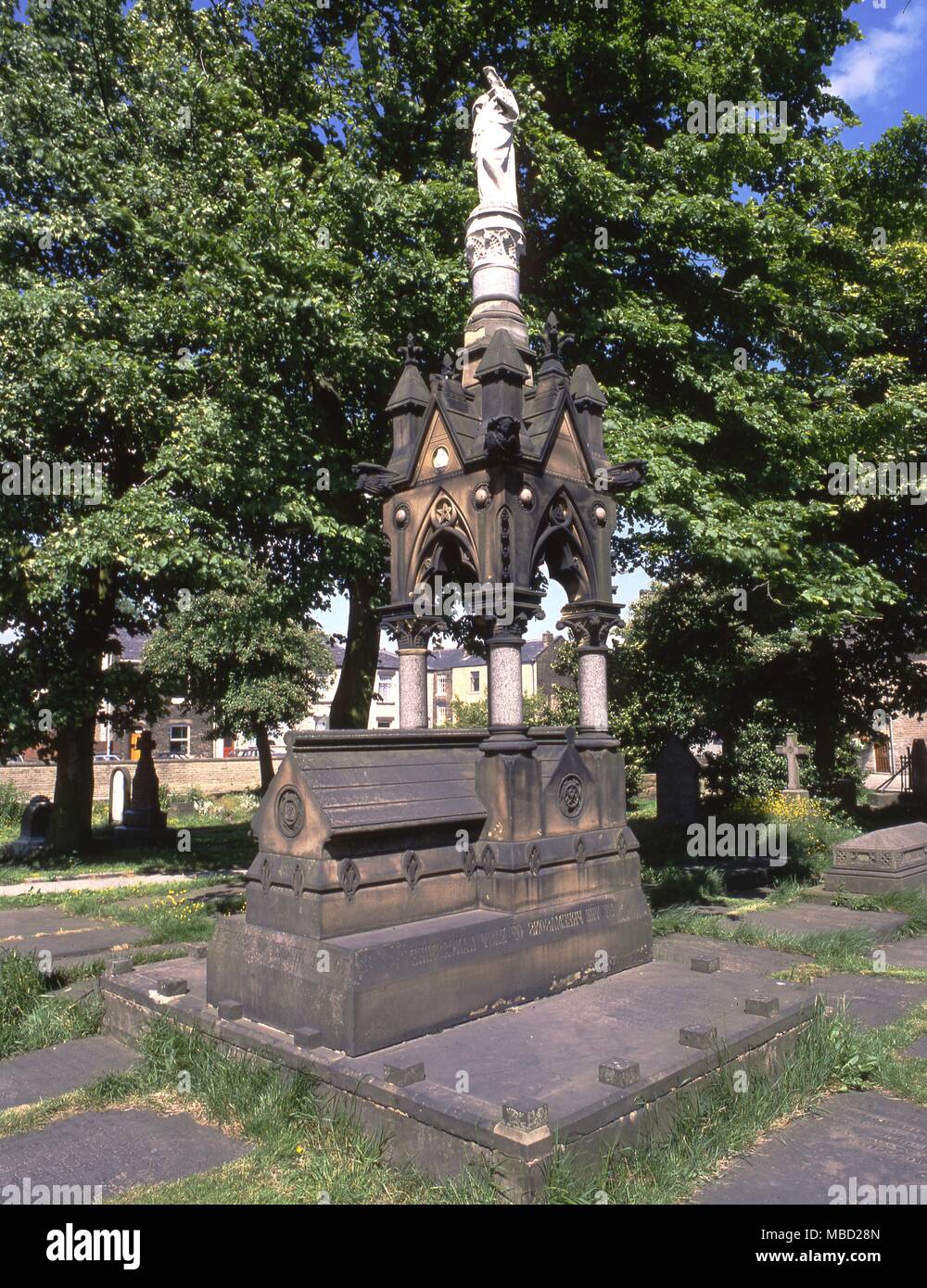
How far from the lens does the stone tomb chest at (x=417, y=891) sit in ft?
20.0

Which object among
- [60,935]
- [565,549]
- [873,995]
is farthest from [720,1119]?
[60,935]

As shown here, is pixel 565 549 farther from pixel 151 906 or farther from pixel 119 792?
pixel 119 792

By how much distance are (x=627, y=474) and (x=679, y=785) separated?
42.0 ft

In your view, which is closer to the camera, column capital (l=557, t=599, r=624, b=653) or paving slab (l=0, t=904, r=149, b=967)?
column capital (l=557, t=599, r=624, b=653)

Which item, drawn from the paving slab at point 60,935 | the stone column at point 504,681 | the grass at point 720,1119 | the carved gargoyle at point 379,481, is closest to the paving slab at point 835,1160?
the grass at point 720,1119

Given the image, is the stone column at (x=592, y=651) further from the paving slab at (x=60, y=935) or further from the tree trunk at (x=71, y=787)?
the tree trunk at (x=71, y=787)

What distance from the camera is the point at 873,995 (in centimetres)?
848

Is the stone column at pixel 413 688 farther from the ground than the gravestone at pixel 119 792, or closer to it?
farther from the ground

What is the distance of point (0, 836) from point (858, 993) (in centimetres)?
2381

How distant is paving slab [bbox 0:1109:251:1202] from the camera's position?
4.92m

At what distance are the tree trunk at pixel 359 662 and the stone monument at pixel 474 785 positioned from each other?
6.09 metres

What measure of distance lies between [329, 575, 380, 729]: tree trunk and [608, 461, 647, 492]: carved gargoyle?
20.7ft

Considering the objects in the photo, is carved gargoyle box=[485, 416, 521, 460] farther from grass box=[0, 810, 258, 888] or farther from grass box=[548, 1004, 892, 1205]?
grass box=[0, 810, 258, 888]

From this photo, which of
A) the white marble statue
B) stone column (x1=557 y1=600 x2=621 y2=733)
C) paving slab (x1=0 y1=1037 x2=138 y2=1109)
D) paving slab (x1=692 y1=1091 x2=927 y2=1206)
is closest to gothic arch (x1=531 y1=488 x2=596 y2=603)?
stone column (x1=557 y1=600 x2=621 y2=733)
